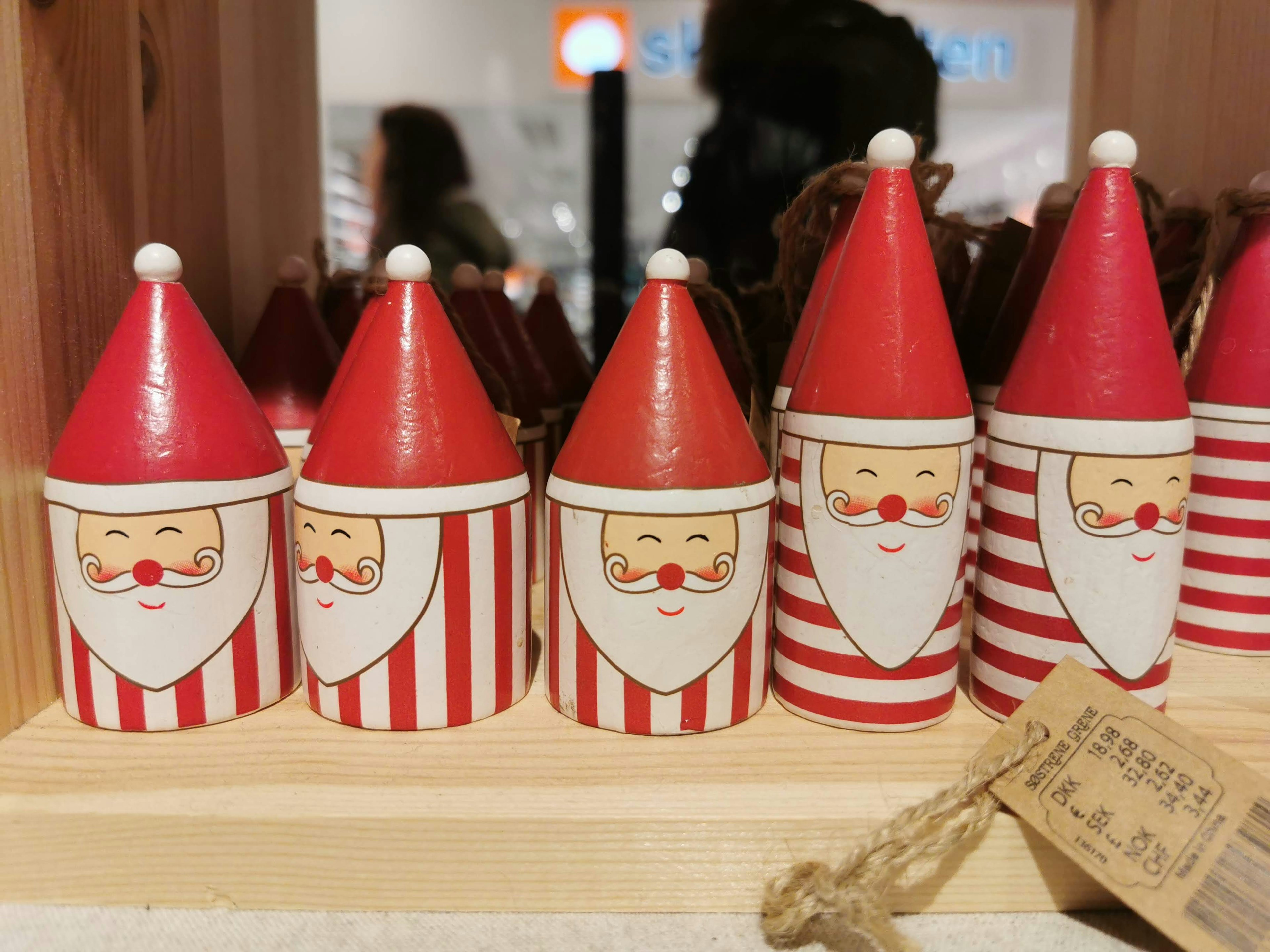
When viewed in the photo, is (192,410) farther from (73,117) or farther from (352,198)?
(352,198)

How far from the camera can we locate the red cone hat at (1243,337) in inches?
37.3

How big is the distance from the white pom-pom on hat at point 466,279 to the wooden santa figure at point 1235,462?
93 centimetres

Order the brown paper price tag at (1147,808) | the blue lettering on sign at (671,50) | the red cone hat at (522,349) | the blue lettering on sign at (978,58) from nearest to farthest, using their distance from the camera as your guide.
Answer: the brown paper price tag at (1147,808) < the red cone hat at (522,349) < the blue lettering on sign at (671,50) < the blue lettering on sign at (978,58)

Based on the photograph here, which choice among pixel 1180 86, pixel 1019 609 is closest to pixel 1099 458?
pixel 1019 609

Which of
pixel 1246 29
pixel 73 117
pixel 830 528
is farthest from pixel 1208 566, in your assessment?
pixel 73 117

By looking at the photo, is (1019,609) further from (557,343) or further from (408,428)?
(557,343)

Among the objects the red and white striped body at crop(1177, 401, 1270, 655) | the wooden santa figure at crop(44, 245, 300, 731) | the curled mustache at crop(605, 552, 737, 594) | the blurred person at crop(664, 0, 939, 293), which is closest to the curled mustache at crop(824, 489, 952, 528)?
the curled mustache at crop(605, 552, 737, 594)

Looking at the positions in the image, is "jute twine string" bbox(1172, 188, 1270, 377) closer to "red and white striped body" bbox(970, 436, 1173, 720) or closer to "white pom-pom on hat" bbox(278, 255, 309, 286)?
"red and white striped body" bbox(970, 436, 1173, 720)

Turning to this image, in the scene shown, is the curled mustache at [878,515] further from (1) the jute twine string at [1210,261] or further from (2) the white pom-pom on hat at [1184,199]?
(2) the white pom-pom on hat at [1184,199]

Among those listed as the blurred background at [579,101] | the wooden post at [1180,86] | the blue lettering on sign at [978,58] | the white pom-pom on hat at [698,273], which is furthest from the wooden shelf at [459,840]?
the blue lettering on sign at [978,58]

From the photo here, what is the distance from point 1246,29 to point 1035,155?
27.4 inches

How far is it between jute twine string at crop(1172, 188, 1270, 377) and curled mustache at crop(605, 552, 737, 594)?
2.12 feet

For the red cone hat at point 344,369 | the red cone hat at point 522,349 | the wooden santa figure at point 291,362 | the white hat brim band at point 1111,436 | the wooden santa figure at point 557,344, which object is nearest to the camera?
the white hat brim band at point 1111,436

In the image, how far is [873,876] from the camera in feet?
2.14
